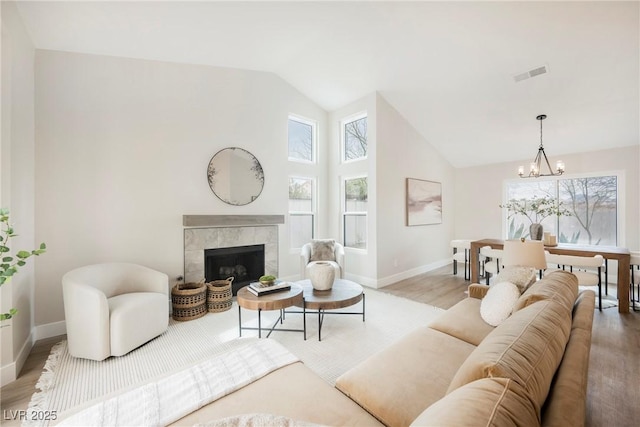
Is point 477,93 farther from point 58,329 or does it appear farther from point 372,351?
point 58,329

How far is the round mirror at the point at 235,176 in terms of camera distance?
12.4 ft

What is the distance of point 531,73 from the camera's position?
3.31 m

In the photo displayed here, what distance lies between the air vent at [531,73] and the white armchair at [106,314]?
501 centimetres

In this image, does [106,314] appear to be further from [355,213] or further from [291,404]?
[355,213]

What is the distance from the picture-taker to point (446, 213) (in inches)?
240

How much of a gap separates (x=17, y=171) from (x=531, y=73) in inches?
216

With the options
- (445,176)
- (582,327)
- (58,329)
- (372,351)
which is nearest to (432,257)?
(445,176)

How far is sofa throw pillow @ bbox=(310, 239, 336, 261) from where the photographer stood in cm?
421

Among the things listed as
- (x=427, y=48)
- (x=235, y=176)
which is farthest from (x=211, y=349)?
(x=427, y=48)

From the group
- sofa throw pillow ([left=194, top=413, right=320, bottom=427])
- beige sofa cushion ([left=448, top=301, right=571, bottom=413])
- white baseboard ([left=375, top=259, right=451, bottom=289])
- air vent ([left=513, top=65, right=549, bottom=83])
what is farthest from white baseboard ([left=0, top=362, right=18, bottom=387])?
air vent ([left=513, top=65, right=549, bottom=83])

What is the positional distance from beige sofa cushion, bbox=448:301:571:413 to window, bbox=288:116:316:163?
160 inches

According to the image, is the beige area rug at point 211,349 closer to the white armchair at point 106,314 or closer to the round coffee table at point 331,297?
the white armchair at point 106,314

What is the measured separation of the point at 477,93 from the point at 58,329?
5988mm

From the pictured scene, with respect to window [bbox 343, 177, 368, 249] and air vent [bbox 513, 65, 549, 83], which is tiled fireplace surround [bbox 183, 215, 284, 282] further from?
air vent [bbox 513, 65, 549, 83]
